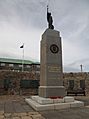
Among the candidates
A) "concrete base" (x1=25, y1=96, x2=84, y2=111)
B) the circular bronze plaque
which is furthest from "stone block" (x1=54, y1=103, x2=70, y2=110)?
the circular bronze plaque

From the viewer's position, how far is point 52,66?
9883mm

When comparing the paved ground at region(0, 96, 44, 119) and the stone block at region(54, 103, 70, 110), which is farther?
the stone block at region(54, 103, 70, 110)

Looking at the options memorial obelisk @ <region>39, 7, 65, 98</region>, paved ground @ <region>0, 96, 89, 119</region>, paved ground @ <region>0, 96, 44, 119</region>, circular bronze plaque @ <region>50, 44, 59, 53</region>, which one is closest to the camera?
paved ground @ <region>0, 96, 89, 119</region>

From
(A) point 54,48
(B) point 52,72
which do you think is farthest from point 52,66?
(A) point 54,48

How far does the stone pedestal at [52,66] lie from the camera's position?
9.58 meters

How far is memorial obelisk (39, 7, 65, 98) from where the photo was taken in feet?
31.4

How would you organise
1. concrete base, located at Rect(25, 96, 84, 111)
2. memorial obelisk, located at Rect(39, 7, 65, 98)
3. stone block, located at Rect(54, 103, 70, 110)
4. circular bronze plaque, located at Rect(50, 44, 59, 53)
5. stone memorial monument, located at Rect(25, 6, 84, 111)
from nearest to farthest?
concrete base, located at Rect(25, 96, 84, 111) → stone block, located at Rect(54, 103, 70, 110) → stone memorial monument, located at Rect(25, 6, 84, 111) → memorial obelisk, located at Rect(39, 7, 65, 98) → circular bronze plaque, located at Rect(50, 44, 59, 53)

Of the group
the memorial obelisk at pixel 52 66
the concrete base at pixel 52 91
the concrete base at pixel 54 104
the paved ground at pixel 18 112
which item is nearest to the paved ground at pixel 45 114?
the paved ground at pixel 18 112

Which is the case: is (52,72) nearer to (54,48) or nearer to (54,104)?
(54,48)

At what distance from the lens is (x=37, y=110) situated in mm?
7797

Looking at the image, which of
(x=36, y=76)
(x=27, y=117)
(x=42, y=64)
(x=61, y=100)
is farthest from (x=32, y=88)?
(x=27, y=117)

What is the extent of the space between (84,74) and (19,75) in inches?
293

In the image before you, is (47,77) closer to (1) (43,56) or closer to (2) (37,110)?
(1) (43,56)

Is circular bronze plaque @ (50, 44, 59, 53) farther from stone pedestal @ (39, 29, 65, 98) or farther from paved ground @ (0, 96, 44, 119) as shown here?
→ paved ground @ (0, 96, 44, 119)
